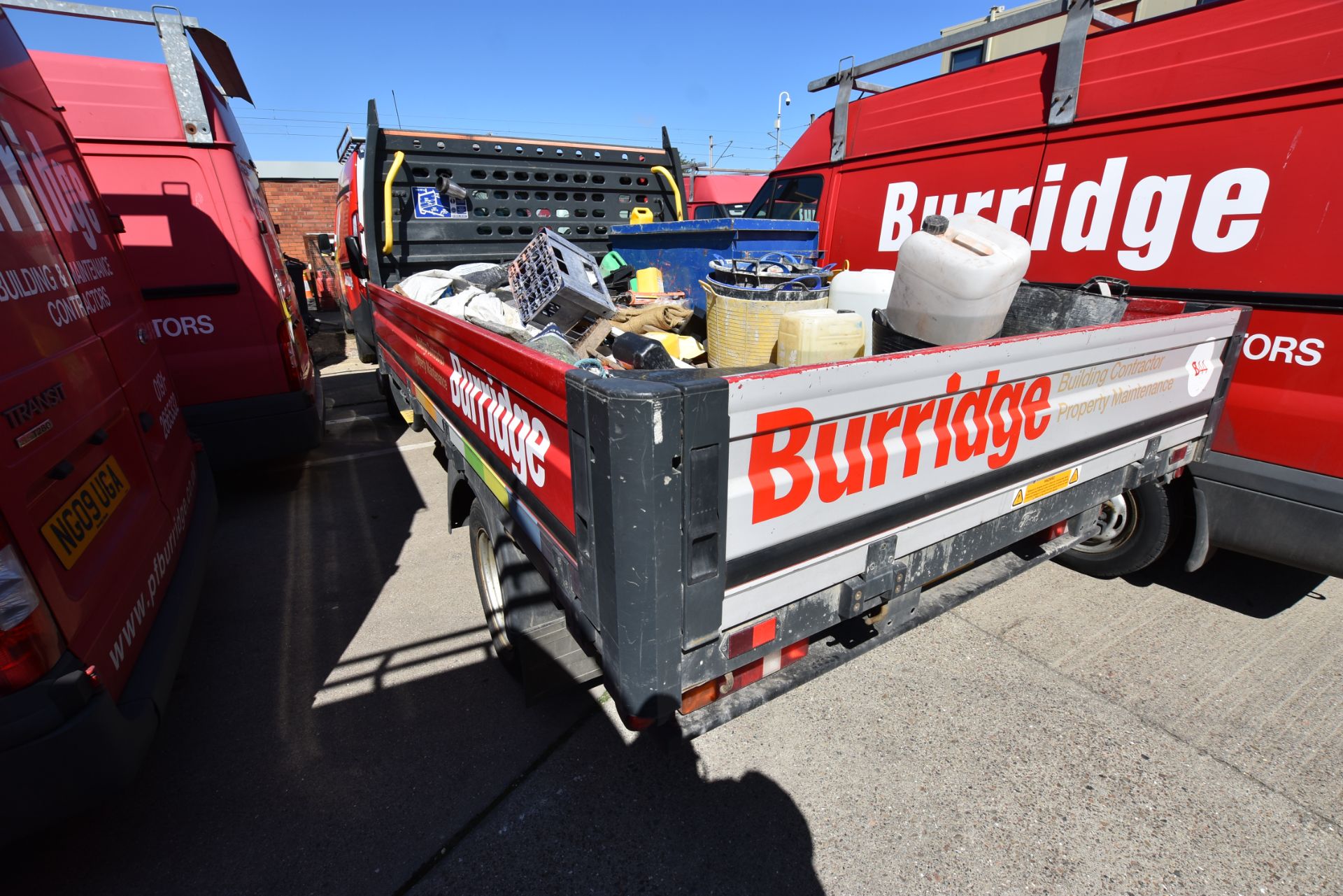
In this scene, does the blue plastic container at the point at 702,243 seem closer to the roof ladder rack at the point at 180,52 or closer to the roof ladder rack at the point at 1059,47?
the roof ladder rack at the point at 1059,47

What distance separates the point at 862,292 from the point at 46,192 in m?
3.26

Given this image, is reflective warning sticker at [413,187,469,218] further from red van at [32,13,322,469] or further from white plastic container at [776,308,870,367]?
white plastic container at [776,308,870,367]

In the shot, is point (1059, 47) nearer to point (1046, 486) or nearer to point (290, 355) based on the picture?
point (1046, 486)

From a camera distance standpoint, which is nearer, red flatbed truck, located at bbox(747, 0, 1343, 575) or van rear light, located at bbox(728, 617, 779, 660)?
van rear light, located at bbox(728, 617, 779, 660)

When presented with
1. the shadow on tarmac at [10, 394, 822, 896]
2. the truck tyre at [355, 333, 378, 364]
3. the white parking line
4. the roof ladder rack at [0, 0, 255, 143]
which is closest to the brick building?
the truck tyre at [355, 333, 378, 364]

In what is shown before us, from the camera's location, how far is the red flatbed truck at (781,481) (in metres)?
1.26

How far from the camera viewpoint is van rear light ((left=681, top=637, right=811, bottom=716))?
150cm

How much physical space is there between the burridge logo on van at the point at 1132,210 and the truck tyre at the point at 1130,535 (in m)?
1.11

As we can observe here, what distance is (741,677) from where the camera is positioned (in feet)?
5.18

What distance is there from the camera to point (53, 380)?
5.74 ft

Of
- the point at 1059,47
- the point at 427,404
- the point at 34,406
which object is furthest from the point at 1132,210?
the point at 34,406

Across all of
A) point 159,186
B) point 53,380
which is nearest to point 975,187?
point 53,380

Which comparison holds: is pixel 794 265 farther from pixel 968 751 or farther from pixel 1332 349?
pixel 968 751

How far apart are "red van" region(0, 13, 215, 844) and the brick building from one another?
13682 millimetres
